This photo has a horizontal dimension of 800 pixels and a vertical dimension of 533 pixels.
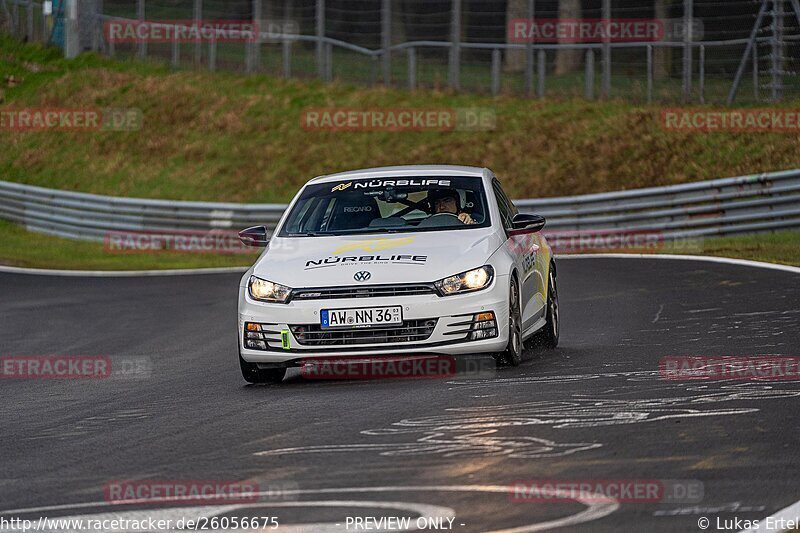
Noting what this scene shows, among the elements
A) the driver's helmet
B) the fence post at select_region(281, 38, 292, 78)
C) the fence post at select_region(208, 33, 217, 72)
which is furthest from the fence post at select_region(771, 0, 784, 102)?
the fence post at select_region(208, 33, 217, 72)

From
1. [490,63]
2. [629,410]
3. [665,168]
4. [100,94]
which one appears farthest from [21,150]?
[629,410]

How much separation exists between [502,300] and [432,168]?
2121mm

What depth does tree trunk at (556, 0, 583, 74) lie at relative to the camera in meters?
31.3

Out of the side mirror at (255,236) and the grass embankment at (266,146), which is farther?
the grass embankment at (266,146)

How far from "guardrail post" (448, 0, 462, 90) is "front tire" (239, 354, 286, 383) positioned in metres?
23.4

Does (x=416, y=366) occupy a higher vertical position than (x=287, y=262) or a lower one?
lower

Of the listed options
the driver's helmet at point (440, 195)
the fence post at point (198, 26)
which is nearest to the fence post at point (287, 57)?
the fence post at point (198, 26)

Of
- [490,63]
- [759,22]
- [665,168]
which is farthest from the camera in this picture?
[490,63]

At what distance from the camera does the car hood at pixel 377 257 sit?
10.2 meters

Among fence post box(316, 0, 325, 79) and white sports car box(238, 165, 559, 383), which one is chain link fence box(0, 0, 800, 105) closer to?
fence post box(316, 0, 325, 79)

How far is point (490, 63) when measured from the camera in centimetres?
3438

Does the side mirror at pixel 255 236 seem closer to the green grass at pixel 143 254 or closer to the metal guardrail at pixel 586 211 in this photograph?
the green grass at pixel 143 254

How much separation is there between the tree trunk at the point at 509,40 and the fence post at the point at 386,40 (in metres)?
2.85

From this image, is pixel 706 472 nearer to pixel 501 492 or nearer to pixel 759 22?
pixel 501 492
